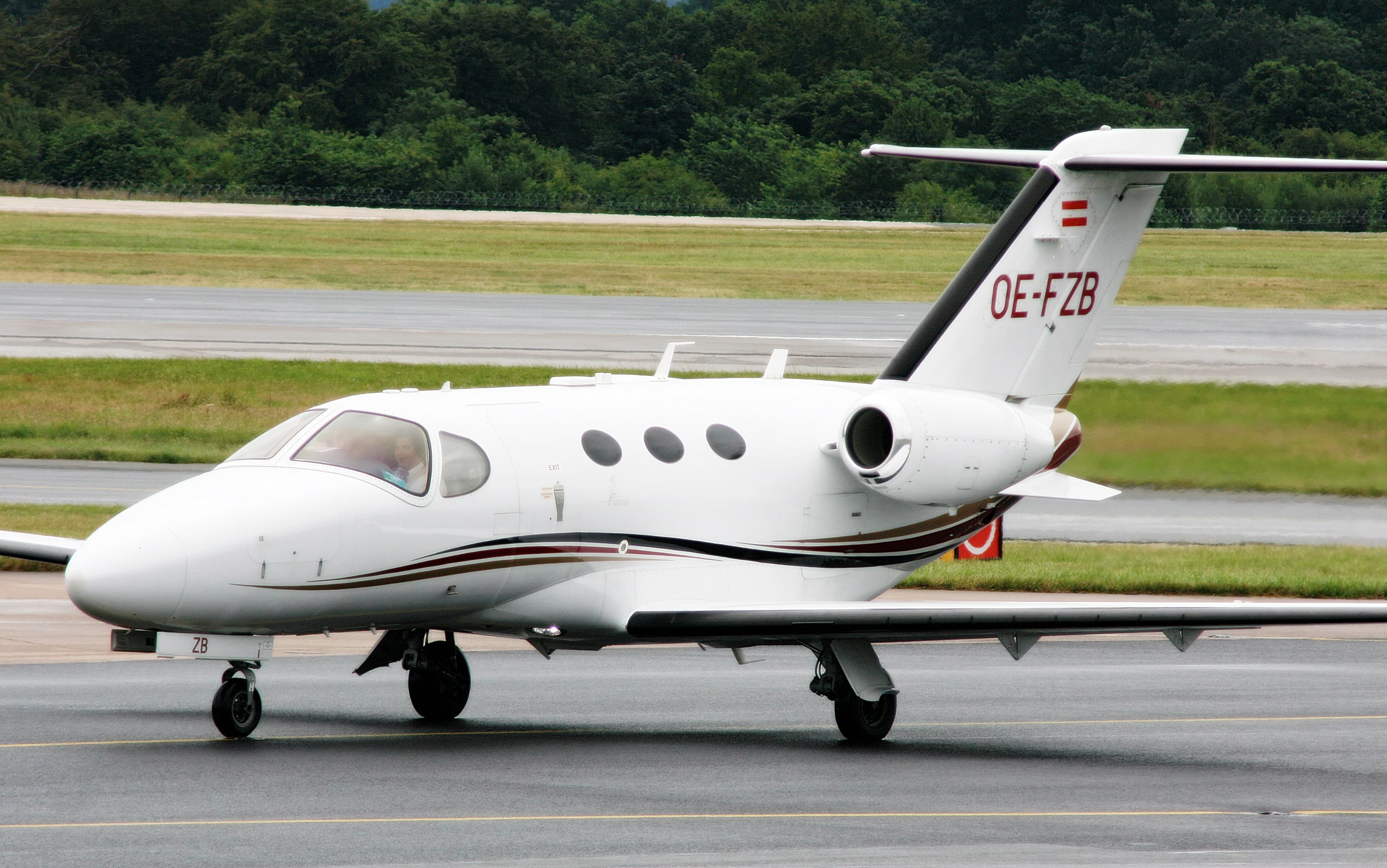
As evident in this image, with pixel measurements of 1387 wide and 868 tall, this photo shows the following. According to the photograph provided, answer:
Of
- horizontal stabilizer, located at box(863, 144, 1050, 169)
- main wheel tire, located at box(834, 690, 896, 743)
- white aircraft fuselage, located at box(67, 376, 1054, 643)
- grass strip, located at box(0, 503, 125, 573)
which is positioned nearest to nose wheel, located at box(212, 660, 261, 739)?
white aircraft fuselage, located at box(67, 376, 1054, 643)

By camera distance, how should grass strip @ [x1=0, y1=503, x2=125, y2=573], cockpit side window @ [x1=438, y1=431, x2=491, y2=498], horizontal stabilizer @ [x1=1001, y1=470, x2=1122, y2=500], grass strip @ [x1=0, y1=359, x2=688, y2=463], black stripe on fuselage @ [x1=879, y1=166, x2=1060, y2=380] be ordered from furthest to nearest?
grass strip @ [x1=0, y1=359, x2=688, y2=463] → grass strip @ [x1=0, y1=503, x2=125, y2=573] → black stripe on fuselage @ [x1=879, y1=166, x2=1060, y2=380] → horizontal stabilizer @ [x1=1001, y1=470, x2=1122, y2=500] → cockpit side window @ [x1=438, y1=431, x2=491, y2=498]

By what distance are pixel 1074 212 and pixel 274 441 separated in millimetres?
7229

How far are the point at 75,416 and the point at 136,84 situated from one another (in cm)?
9581

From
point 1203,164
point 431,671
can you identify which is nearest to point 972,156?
point 1203,164

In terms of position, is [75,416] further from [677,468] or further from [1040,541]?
[677,468]

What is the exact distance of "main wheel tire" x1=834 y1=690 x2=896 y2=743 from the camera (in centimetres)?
1393

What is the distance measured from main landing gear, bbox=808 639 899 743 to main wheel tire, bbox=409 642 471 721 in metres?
2.80

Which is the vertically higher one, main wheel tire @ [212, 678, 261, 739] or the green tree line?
main wheel tire @ [212, 678, 261, 739]

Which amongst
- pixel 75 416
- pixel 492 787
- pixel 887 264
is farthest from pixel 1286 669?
pixel 887 264

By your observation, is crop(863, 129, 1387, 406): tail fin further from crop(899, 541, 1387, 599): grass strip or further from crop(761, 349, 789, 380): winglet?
crop(899, 541, 1387, 599): grass strip

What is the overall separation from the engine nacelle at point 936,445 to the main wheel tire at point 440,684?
11.5ft

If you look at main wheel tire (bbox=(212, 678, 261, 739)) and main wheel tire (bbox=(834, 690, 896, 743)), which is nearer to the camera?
main wheel tire (bbox=(212, 678, 261, 739))

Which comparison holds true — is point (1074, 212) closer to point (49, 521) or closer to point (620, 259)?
point (49, 521)

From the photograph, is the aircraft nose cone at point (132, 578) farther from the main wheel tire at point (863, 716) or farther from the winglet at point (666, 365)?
the main wheel tire at point (863, 716)
